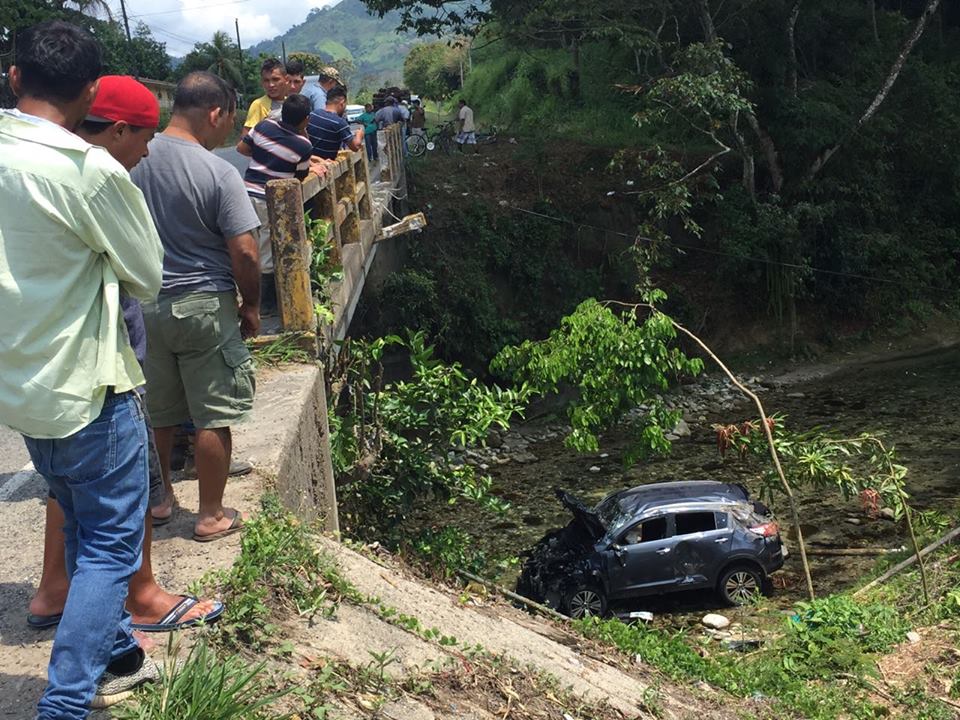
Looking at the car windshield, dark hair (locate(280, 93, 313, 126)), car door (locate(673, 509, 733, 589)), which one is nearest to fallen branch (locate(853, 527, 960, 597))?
car door (locate(673, 509, 733, 589))

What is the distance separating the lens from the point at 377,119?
19547 millimetres

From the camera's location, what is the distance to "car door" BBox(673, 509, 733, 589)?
1098cm

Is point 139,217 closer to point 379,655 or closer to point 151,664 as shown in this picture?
point 151,664

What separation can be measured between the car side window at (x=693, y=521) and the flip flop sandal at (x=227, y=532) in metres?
7.52

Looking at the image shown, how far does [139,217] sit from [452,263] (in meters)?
17.7

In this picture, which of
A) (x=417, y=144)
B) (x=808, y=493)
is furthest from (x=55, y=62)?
(x=417, y=144)

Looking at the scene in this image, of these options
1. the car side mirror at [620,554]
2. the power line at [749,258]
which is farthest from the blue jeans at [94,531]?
the power line at [749,258]

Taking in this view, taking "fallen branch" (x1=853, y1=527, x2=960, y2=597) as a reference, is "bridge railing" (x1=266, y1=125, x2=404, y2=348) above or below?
above

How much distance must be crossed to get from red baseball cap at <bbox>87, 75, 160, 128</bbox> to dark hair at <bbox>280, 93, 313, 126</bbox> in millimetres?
3214

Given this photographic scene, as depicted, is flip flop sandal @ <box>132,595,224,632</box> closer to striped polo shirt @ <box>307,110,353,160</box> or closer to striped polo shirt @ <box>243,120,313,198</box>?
striped polo shirt @ <box>243,120,313,198</box>

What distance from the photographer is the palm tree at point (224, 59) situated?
39.7 meters

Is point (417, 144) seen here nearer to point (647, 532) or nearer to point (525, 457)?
point (525, 457)

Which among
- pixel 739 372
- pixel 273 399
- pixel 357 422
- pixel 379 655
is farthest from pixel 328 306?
pixel 739 372

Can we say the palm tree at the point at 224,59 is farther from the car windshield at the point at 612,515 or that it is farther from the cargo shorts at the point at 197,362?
the cargo shorts at the point at 197,362
